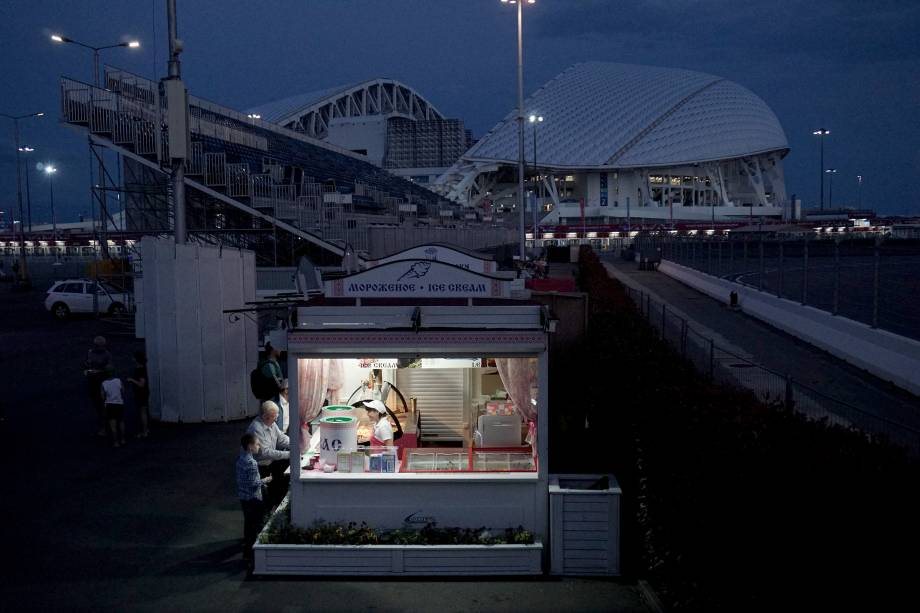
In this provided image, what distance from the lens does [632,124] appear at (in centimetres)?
11312

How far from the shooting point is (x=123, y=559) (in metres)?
8.44

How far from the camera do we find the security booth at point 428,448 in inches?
318

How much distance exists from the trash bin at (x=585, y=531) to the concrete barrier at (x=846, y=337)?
8.04 meters

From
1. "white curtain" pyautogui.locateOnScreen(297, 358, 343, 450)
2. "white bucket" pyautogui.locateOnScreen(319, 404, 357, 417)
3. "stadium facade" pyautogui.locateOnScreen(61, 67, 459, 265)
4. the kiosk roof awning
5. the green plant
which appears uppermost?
"stadium facade" pyautogui.locateOnScreen(61, 67, 459, 265)

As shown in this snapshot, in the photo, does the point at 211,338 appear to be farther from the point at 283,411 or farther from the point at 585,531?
the point at 585,531

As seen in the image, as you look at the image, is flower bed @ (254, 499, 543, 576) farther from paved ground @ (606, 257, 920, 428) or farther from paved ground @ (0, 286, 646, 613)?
paved ground @ (606, 257, 920, 428)

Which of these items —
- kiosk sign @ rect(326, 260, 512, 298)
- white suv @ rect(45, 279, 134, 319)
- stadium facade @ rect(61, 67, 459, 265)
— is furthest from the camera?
white suv @ rect(45, 279, 134, 319)

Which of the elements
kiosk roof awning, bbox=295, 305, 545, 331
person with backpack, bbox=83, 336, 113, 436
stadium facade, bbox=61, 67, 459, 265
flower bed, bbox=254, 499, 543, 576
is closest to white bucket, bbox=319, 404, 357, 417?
kiosk roof awning, bbox=295, 305, 545, 331

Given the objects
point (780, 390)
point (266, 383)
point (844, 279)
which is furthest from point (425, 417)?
point (844, 279)

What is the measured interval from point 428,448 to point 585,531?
1898 mm

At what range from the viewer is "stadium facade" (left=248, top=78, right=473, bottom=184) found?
385 feet

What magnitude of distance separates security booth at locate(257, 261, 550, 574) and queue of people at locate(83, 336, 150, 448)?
550 cm

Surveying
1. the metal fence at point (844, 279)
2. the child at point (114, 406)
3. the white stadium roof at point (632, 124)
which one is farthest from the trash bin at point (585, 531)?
the white stadium roof at point (632, 124)

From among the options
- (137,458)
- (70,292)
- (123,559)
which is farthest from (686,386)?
(70,292)
